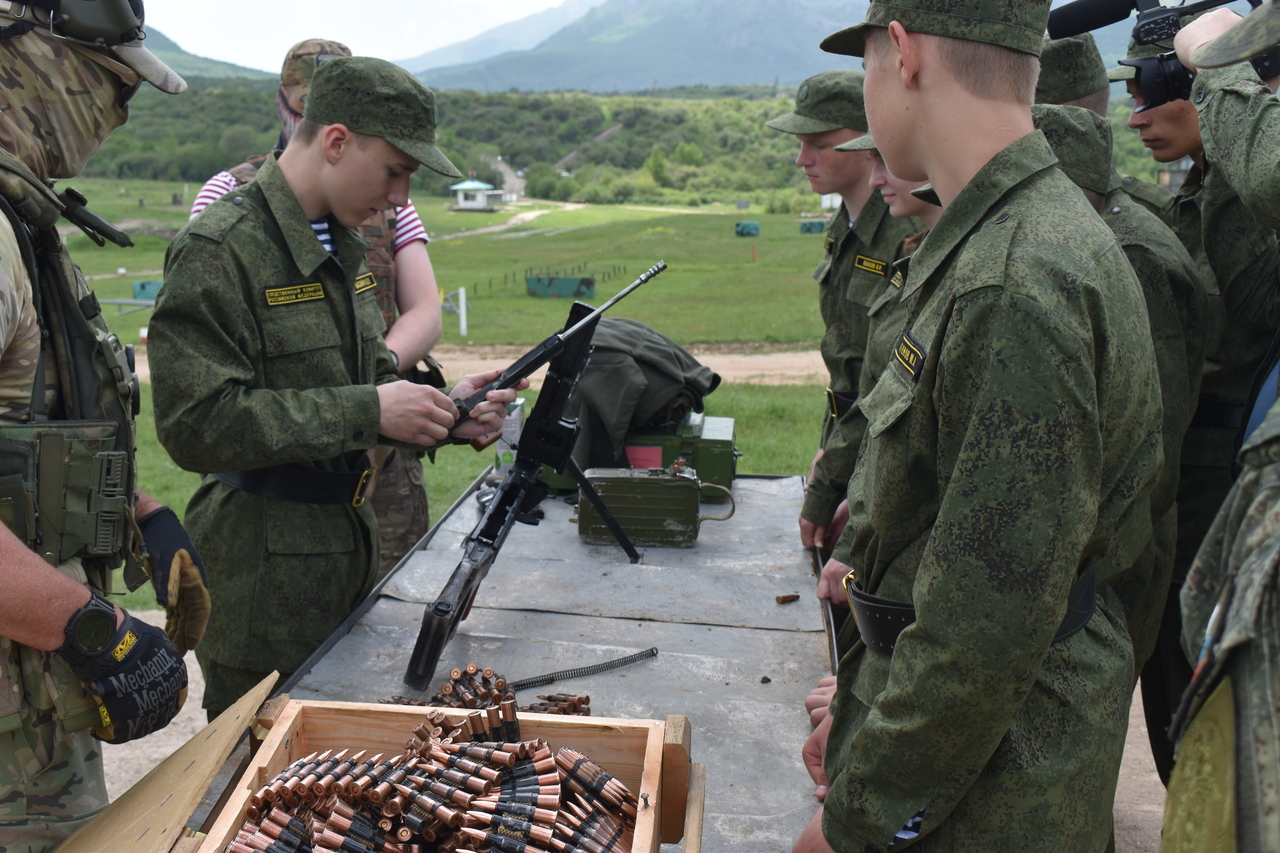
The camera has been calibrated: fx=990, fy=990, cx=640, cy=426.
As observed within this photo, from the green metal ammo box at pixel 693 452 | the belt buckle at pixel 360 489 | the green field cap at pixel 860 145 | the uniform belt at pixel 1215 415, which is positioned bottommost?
the green metal ammo box at pixel 693 452

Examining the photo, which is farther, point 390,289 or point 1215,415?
point 390,289

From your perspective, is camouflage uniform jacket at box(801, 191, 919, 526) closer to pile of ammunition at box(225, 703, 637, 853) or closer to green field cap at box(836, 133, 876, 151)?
green field cap at box(836, 133, 876, 151)

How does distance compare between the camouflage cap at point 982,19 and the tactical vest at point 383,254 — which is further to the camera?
the tactical vest at point 383,254

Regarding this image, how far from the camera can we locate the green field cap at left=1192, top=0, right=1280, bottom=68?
1.43 meters

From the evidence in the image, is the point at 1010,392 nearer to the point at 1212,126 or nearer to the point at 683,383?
the point at 1212,126

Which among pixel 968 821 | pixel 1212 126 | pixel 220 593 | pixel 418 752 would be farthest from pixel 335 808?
pixel 1212 126

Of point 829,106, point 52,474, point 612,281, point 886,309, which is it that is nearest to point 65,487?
point 52,474

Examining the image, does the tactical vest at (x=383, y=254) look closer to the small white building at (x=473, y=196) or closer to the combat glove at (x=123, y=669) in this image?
the combat glove at (x=123, y=669)

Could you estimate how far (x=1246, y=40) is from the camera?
1.47 m

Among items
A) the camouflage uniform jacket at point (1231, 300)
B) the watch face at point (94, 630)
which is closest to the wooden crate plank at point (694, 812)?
the watch face at point (94, 630)

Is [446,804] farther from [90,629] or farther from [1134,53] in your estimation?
[1134,53]

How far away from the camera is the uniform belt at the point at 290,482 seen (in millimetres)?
3170

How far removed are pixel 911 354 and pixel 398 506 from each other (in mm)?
3483

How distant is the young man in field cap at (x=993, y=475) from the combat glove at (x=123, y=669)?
143cm
